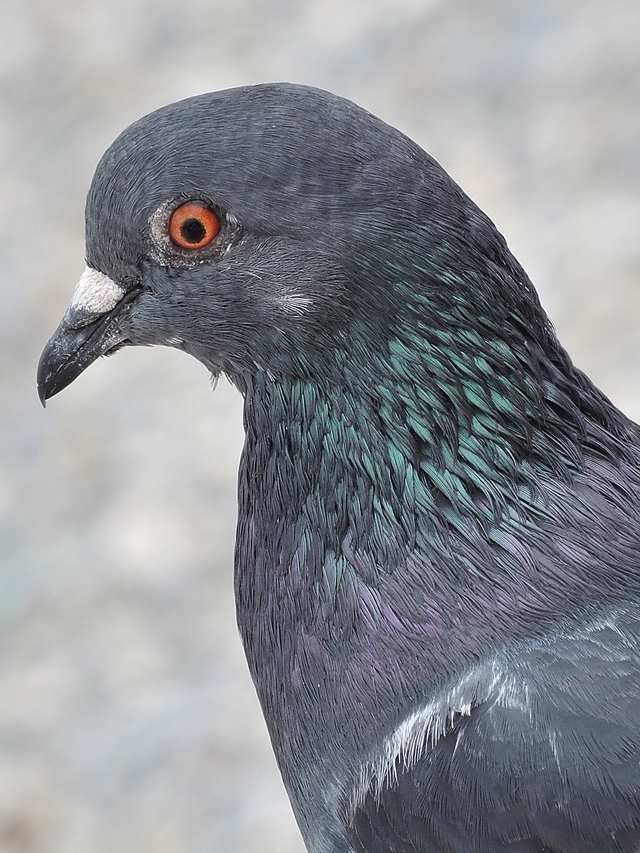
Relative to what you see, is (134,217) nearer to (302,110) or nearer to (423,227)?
(302,110)

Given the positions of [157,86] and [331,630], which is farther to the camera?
[157,86]

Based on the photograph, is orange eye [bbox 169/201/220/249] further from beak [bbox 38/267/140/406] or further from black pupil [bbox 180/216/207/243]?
beak [bbox 38/267/140/406]

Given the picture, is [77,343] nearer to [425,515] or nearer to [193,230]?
[193,230]

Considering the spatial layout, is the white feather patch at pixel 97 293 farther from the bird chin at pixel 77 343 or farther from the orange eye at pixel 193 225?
the orange eye at pixel 193 225

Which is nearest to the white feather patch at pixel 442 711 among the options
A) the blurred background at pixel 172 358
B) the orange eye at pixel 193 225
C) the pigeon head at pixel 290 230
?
the pigeon head at pixel 290 230

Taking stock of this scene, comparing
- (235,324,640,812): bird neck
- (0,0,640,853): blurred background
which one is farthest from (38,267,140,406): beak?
(0,0,640,853): blurred background

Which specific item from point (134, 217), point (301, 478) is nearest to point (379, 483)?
point (301, 478)
